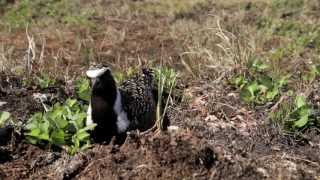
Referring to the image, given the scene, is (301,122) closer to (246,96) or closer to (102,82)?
(246,96)

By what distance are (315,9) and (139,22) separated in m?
3.31

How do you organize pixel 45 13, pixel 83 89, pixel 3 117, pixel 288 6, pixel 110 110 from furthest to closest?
pixel 45 13 → pixel 288 6 → pixel 83 89 → pixel 3 117 → pixel 110 110

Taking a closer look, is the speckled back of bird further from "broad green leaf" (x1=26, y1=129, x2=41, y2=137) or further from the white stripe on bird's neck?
"broad green leaf" (x1=26, y1=129, x2=41, y2=137)

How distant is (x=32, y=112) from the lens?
4980 mm

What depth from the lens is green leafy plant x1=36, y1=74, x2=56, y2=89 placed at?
5504 mm

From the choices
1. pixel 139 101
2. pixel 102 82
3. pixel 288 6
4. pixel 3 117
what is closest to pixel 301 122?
pixel 139 101

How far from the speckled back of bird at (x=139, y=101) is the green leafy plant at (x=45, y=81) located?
696 mm

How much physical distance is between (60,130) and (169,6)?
8180 millimetres

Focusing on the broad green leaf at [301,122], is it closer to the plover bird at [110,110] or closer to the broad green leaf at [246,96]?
the broad green leaf at [246,96]

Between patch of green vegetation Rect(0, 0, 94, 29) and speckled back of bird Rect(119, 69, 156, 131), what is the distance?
19.5 ft

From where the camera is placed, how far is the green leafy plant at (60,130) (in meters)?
4.26

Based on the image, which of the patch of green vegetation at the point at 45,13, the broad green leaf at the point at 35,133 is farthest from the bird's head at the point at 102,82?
the patch of green vegetation at the point at 45,13

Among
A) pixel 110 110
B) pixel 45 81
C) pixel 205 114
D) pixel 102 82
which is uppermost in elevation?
pixel 102 82

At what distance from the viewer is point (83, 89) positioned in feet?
16.9
